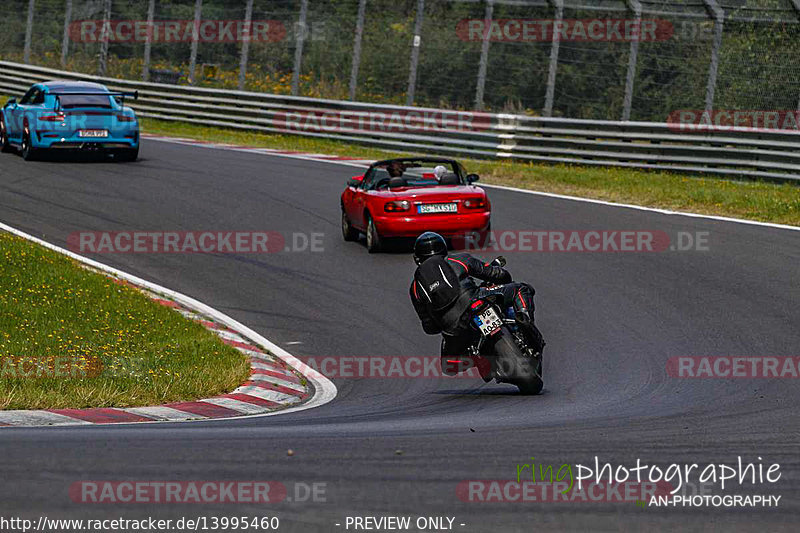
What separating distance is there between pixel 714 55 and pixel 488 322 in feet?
43.3

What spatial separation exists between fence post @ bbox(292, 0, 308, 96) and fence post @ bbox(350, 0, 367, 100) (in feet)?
4.58

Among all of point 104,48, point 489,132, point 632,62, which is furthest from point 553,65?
point 104,48

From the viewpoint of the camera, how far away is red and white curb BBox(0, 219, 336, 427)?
7.78 meters

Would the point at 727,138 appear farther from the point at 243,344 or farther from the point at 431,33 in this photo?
the point at 243,344

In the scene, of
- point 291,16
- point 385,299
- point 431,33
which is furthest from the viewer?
point 291,16

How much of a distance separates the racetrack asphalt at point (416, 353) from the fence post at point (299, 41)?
4.93 metres

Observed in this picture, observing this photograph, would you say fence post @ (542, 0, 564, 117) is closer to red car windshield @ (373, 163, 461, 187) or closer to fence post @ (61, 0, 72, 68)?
red car windshield @ (373, 163, 461, 187)

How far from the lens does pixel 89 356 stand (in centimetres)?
948

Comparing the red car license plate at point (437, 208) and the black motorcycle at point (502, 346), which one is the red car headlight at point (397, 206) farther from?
the black motorcycle at point (502, 346)

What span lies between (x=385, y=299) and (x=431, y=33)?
12.4 metres

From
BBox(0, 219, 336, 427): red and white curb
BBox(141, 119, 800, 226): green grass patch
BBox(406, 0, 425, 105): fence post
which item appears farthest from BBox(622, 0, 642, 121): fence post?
BBox(0, 219, 336, 427): red and white curb

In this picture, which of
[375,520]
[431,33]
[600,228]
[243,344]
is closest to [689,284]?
[600,228]

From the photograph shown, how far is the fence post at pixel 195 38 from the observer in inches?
1083

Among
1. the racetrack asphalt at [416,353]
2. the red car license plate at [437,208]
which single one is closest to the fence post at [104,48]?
the racetrack asphalt at [416,353]
